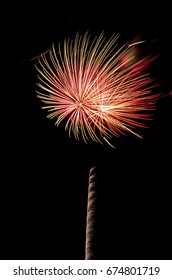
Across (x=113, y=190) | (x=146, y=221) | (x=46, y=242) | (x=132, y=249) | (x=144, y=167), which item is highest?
(x=144, y=167)

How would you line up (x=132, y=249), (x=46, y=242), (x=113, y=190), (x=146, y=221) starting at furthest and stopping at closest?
(x=46, y=242) → (x=113, y=190) → (x=146, y=221) → (x=132, y=249)

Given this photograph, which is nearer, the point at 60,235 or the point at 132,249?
the point at 132,249

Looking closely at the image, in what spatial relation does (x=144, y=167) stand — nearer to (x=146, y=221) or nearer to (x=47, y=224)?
(x=146, y=221)

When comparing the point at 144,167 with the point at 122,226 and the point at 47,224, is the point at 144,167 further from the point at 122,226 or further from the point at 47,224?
the point at 47,224

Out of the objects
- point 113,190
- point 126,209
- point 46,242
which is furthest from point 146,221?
point 46,242

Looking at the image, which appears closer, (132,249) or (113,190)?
(132,249)

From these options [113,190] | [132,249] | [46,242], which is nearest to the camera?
[132,249]

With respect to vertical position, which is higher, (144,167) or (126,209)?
(144,167)
